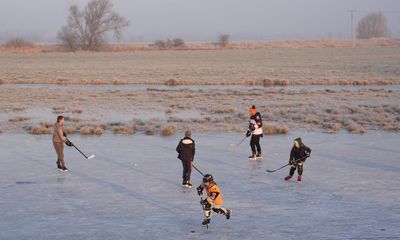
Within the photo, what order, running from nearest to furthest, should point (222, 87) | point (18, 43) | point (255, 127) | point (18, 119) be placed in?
point (255, 127)
point (18, 119)
point (222, 87)
point (18, 43)

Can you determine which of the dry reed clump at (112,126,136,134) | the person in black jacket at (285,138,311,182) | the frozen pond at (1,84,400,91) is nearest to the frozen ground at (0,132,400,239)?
the person in black jacket at (285,138,311,182)

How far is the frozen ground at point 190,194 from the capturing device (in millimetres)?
10102

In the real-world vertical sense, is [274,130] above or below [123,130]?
below

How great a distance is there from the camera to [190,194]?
503 inches

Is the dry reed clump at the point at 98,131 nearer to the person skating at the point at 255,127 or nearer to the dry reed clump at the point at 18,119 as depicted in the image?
the dry reed clump at the point at 18,119

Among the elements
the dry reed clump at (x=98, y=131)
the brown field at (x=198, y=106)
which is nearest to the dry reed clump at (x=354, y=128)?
the brown field at (x=198, y=106)

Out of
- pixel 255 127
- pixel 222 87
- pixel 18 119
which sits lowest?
pixel 222 87

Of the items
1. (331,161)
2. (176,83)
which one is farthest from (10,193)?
(176,83)

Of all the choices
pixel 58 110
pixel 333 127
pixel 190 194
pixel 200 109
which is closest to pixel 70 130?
pixel 58 110

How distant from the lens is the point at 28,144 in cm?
2002

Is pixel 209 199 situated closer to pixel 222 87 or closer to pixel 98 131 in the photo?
pixel 98 131

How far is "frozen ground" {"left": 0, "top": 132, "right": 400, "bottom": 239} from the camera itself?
1010cm

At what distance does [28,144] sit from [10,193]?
24.5 ft

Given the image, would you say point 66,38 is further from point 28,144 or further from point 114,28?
point 28,144
